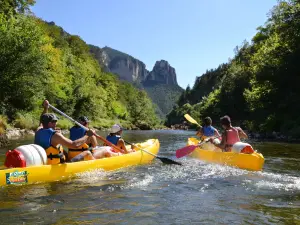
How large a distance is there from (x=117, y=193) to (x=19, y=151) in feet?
6.93

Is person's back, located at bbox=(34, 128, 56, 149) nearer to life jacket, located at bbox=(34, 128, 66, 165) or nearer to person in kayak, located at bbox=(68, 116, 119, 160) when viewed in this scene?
life jacket, located at bbox=(34, 128, 66, 165)

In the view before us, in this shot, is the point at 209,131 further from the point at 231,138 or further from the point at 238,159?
the point at 238,159

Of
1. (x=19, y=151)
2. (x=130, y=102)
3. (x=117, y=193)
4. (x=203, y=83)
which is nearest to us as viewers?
(x=117, y=193)

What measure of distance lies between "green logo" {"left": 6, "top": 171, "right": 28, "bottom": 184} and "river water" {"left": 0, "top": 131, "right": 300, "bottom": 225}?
15 centimetres

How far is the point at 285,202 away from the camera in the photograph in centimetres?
527

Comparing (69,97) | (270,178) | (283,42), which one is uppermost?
(283,42)

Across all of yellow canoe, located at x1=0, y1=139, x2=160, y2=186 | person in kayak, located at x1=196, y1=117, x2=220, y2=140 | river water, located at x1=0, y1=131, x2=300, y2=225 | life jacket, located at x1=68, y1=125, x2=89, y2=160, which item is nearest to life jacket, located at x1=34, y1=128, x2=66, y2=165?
yellow canoe, located at x1=0, y1=139, x2=160, y2=186

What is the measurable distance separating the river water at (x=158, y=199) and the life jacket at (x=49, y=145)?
1.94 ft

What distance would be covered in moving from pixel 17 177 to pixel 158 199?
2.70 meters

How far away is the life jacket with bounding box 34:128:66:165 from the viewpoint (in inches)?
265

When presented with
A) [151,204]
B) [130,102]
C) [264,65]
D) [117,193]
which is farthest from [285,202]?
[130,102]

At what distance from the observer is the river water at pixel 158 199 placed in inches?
175

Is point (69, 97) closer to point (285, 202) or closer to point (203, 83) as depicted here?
point (285, 202)

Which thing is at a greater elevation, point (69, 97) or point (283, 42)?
point (283, 42)
